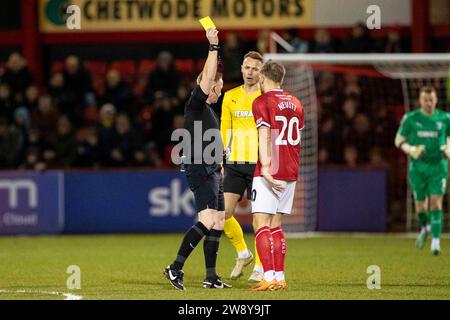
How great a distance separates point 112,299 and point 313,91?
33.1 ft

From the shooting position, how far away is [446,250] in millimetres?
15383

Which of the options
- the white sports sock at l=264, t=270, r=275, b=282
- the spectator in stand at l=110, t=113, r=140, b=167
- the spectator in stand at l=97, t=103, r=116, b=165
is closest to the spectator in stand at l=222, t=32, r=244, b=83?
the spectator in stand at l=110, t=113, r=140, b=167

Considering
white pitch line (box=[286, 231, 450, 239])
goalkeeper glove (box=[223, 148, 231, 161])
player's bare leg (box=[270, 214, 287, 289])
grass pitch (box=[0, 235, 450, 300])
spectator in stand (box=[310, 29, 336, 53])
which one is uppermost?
spectator in stand (box=[310, 29, 336, 53])

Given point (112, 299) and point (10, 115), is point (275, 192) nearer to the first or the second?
point (112, 299)

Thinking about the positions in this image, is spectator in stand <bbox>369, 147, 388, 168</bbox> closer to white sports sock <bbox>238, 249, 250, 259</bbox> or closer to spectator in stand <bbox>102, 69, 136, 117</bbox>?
spectator in stand <bbox>102, 69, 136, 117</bbox>

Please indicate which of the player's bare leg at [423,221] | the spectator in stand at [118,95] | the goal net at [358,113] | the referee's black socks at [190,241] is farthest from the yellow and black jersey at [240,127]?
the spectator in stand at [118,95]

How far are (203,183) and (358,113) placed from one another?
30.6ft

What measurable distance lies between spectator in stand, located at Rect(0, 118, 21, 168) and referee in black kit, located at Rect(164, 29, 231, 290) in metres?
9.03

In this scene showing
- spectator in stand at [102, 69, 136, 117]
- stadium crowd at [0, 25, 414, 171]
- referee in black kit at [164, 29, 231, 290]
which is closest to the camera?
referee in black kit at [164, 29, 231, 290]

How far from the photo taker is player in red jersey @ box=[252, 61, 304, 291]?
10430 mm

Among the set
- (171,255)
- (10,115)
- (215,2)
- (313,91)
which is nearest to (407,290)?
(171,255)

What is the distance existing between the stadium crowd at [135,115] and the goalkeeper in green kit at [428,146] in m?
3.59

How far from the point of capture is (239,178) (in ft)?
41.1

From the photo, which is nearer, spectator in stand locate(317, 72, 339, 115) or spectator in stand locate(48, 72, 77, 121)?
spectator in stand locate(317, 72, 339, 115)
